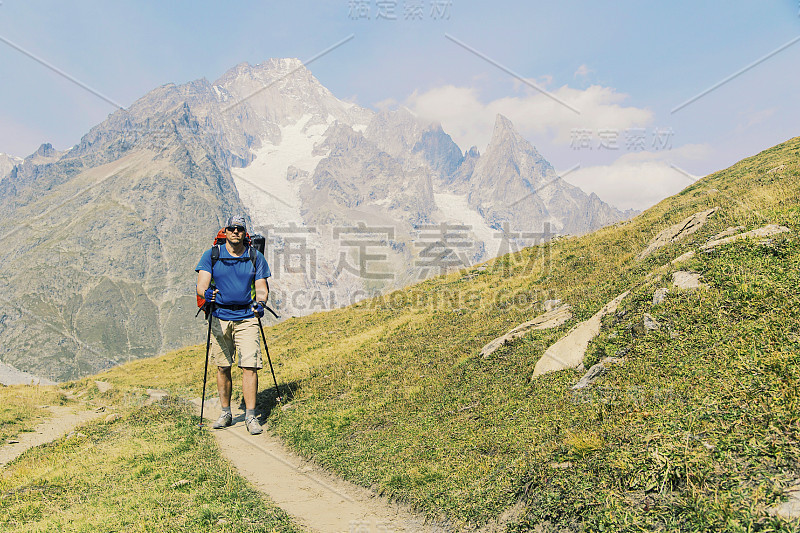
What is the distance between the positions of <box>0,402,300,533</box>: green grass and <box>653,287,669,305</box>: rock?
908 centimetres

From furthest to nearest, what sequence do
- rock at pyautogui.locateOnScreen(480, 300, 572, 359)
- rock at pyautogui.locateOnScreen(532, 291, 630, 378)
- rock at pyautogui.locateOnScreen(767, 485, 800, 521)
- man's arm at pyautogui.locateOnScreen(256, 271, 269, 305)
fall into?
rock at pyautogui.locateOnScreen(480, 300, 572, 359) → man's arm at pyautogui.locateOnScreen(256, 271, 269, 305) → rock at pyautogui.locateOnScreen(532, 291, 630, 378) → rock at pyautogui.locateOnScreen(767, 485, 800, 521)

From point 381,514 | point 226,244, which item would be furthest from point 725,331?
point 226,244

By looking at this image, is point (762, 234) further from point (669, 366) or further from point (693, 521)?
point (693, 521)

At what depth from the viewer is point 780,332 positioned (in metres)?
6.89

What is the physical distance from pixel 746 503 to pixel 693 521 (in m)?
0.56

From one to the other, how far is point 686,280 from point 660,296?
0.74 m

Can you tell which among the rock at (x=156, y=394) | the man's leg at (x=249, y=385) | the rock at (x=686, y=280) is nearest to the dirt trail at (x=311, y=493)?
the man's leg at (x=249, y=385)

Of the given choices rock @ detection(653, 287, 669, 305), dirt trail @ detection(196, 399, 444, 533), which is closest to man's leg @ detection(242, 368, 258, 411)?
dirt trail @ detection(196, 399, 444, 533)

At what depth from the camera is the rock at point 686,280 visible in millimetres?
9859

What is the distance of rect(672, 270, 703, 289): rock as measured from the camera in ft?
32.3

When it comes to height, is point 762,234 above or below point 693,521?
above

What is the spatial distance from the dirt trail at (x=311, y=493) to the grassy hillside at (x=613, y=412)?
0.98ft

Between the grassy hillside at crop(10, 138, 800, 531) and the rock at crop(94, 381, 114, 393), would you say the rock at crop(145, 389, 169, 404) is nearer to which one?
the rock at crop(94, 381, 114, 393)

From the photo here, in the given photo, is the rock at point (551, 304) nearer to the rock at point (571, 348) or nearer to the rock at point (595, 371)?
the rock at point (571, 348)
